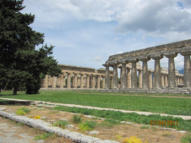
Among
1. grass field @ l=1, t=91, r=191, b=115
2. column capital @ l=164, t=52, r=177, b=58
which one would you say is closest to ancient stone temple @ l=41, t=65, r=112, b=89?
column capital @ l=164, t=52, r=177, b=58

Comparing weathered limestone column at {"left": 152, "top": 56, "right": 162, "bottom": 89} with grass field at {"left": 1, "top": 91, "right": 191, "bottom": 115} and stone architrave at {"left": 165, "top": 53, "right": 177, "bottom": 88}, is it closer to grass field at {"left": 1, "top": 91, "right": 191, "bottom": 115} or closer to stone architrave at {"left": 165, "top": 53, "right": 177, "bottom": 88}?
stone architrave at {"left": 165, "top": 53, "right": 177, "bottom": 88}

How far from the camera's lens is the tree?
16078 mm

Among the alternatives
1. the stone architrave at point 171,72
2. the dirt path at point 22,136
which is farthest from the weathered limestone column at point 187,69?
the dirt path at point 22,136

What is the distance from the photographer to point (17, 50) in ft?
55.1

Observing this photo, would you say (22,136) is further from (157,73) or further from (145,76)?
(145,76)

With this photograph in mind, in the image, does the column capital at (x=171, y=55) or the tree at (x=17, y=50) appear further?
the column capital at (x=171, y=55)

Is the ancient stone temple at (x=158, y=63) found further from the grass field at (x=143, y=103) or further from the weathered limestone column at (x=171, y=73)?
the grass field at (x=143, y=103)

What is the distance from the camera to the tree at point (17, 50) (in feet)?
52.7

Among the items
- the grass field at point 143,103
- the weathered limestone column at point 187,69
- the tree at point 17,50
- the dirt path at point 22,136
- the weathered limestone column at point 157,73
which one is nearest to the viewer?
the dirt path at point 22,136

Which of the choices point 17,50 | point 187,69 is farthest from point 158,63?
point 17,50

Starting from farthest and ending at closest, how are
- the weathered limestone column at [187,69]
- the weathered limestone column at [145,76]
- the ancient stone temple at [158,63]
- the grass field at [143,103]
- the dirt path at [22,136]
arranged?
the weathered limestone column at [145,76]
the ancient stone temple at [158,63]
the weathered limestone column at [187,69]
the grass field at [143,103]
the dirt path at [22,136]

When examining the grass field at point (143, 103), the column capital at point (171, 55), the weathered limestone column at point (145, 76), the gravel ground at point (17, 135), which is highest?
the column capital at point (171, 55)

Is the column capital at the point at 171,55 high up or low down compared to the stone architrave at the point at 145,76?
up

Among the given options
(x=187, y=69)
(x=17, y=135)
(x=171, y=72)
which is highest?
(x=187, y=69)
